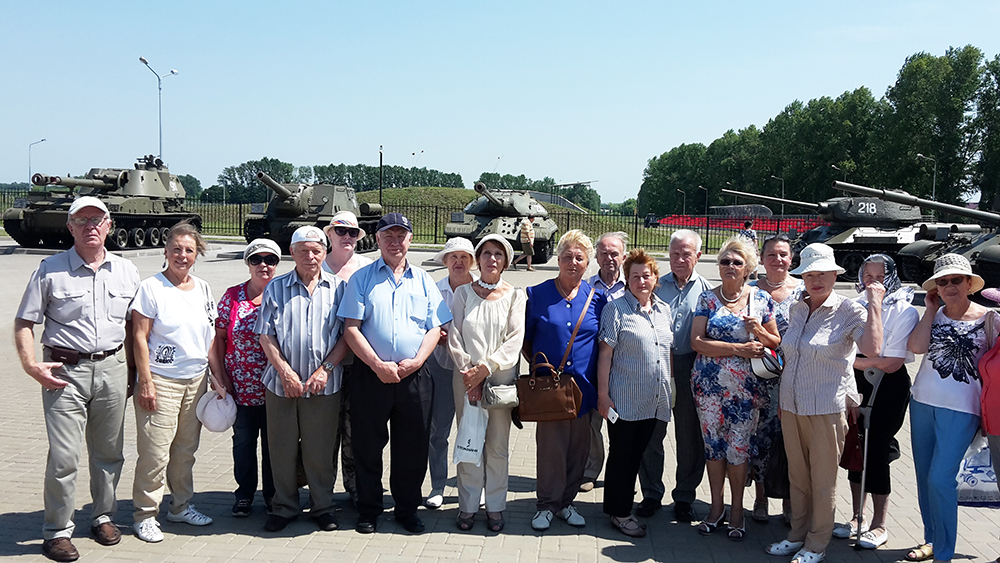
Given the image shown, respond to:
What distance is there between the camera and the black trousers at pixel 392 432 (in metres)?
4.56

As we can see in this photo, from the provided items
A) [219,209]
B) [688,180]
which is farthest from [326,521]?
[688,180]

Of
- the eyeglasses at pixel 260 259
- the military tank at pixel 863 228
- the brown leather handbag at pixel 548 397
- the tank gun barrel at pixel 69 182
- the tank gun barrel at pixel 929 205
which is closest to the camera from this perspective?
the brown leather handbag at pixel 548 397

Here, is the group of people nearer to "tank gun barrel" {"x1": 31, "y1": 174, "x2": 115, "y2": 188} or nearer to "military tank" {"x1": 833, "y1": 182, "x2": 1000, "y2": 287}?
"military tank" {"x1": 833, "y1": 182, "x2": 1000, "y2": 287}

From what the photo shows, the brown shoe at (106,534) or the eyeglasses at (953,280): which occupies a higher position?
the eyeglasses at (953,280)

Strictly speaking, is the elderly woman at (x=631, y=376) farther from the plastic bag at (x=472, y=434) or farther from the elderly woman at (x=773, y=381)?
the plastic bag at (x=472, y=434)

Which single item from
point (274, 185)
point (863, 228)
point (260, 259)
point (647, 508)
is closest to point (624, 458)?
point (647, 508)

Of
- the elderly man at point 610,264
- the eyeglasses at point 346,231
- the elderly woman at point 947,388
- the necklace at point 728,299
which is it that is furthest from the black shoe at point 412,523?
the elderly woman at point 947,388

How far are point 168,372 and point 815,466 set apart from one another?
362 centimetres

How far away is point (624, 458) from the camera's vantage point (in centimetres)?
467

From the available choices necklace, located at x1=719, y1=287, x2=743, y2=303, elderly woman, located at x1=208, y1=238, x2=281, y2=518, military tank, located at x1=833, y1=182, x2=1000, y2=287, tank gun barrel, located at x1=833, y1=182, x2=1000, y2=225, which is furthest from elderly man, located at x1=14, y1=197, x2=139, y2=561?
tank gun barrel, located at x1=833, y1=182, x2=1000, y2=225

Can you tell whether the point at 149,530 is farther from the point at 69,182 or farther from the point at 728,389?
the point at 69,182

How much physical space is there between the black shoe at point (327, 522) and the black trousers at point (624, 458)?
1.66 metres

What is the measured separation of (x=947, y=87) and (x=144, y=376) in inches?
2258

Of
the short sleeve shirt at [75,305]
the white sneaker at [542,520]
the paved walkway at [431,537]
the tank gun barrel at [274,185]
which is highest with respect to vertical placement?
the tank gun barrel at [274,185]
